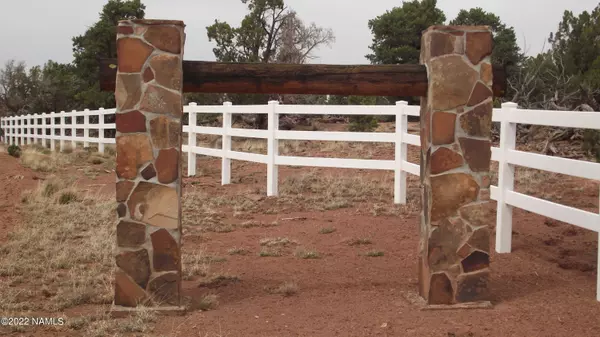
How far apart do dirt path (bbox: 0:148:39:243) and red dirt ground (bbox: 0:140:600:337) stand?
0.08m

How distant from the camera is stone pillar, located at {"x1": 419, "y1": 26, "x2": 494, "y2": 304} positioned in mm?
6383

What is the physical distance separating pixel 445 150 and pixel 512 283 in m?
1.71

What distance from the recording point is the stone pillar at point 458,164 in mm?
6383

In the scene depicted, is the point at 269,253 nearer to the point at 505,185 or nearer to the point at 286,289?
the point at 286,289

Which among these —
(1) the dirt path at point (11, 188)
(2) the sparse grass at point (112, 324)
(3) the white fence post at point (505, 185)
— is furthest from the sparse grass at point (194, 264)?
(3) the white fence post at point (505, 185)

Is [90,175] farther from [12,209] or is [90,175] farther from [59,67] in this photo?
[59,67]

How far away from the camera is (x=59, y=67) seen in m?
43.3

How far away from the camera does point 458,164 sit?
6414 millimetres

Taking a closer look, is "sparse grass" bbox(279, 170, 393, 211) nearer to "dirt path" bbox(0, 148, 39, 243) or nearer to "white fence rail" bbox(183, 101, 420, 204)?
"white fence rail" bbox(183, 101, 420, 204)

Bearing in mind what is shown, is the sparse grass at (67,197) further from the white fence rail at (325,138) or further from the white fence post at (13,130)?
the white fence post at (13,130)

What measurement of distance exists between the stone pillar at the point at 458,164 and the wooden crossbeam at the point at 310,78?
0.28 meters

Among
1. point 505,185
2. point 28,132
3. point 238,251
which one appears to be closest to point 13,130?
point 28,132

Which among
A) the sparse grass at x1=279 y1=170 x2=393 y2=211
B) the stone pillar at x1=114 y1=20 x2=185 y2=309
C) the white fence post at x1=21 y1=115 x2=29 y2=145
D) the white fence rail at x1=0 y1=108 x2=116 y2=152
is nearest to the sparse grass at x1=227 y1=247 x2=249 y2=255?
the stone pillar at x1=114 y1=20 x2=185 y2=309

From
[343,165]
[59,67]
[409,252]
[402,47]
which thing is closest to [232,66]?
[409,252]
